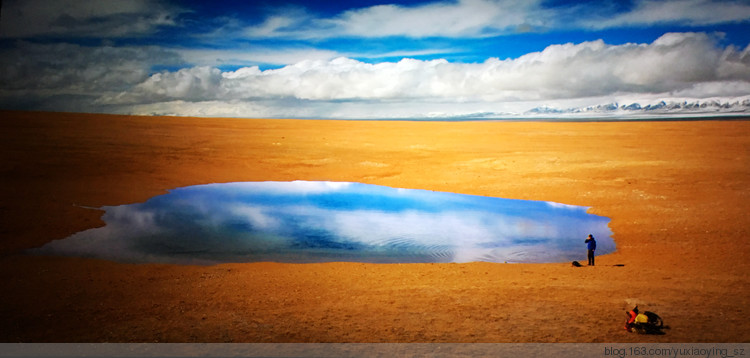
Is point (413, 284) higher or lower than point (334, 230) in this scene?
lower

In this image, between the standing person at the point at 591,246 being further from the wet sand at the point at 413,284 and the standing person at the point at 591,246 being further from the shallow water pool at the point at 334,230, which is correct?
the shallow water pool at the point at 334,230

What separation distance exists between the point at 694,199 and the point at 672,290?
29.5 feet

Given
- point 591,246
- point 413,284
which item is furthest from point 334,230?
point 591,246

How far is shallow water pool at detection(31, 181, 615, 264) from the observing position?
32.7 ft

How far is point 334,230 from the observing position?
12.1m

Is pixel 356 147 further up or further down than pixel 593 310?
further up

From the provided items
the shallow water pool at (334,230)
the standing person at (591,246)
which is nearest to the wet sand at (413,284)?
the standing person at (591,246)

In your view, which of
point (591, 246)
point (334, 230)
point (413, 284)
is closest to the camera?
point (413, 284)

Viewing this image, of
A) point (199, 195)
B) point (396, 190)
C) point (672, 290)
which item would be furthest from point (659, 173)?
point (199, 195)

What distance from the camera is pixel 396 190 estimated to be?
18.5 meters

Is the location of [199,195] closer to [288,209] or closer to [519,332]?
[288,209]

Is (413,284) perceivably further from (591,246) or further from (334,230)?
(334,230)

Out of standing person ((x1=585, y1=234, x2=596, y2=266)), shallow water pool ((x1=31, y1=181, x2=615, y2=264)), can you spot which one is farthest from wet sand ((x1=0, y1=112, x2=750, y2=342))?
shallow water pool ((x1=31, y1=181, x2=615, y2=264))

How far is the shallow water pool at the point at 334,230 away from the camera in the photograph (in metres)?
9.98
